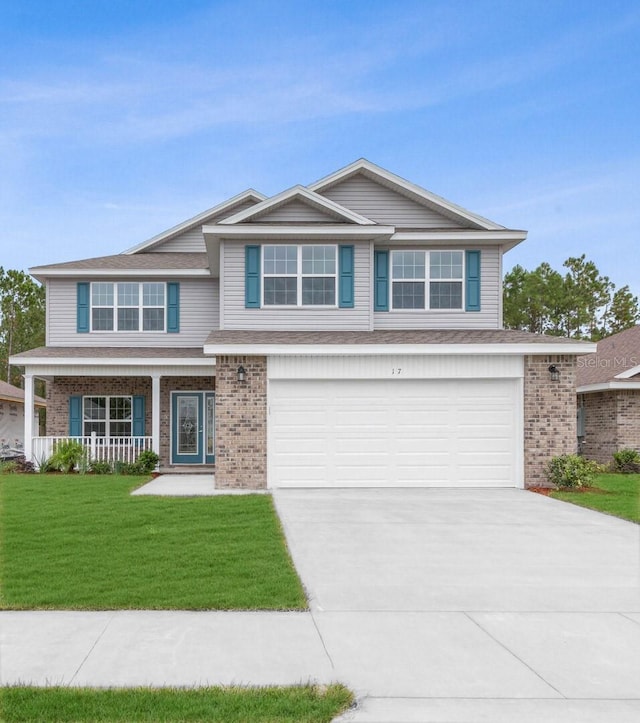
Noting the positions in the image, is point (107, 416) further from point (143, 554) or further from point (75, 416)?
point (143, 554)

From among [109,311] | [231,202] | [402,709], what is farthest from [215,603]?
[231,202]

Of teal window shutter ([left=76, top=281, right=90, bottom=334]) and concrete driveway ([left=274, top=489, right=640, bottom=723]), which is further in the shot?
teal window shutter ([left=76, top=281, right=90, bottom=334])

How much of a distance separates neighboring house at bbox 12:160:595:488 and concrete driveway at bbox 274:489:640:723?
118 inches

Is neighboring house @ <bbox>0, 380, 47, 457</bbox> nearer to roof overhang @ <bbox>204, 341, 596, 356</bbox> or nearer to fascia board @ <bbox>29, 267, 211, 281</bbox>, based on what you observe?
fascia board @ <bbox>29, 267, 211, 281</bbox>

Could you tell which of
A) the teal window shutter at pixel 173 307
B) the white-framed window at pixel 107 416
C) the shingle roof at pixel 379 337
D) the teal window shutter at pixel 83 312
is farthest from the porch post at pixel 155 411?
the shingle roof at pixel 379 337

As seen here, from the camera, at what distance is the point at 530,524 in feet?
34.6

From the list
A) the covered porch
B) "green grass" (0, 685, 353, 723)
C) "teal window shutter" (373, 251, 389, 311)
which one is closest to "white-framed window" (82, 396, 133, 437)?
the covered porch

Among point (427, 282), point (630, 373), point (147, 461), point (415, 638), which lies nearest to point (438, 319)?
point (427, 282)

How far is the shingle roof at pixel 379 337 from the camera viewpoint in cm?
1442

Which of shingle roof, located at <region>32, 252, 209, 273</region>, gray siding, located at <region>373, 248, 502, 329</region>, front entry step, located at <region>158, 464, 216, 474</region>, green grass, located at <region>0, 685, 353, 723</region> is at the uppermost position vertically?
shingle roof, located at <region>32, 252, 209, 273</region>

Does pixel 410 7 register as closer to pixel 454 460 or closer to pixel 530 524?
pixel 454 460

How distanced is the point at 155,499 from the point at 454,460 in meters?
6.30

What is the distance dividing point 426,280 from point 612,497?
21.9 ft

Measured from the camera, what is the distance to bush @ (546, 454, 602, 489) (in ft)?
47.0
